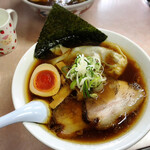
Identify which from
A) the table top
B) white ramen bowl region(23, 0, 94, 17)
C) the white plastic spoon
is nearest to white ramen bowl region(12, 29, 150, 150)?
the white plastic spoon

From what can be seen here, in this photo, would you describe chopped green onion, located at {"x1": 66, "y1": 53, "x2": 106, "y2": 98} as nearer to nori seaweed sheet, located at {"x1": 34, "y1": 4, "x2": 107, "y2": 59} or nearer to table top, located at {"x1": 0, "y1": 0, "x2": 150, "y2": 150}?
nori seaweed sheet, located at {"x1": 34, "y1": 4, "x2": 107, "y2": 59}

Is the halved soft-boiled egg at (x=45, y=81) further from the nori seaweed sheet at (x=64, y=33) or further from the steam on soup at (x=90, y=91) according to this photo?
the nori seaweed sheet at (x=64, y=33)

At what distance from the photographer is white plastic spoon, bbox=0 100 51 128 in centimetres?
97

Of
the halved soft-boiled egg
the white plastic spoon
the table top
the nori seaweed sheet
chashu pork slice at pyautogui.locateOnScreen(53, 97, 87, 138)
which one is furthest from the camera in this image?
the table top

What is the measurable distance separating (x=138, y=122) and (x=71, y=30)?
759 millimetres

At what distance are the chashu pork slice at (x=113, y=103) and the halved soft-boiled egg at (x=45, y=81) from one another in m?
0.24

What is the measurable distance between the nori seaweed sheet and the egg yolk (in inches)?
6.1

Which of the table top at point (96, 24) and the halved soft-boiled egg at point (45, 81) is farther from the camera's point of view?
the table top at point (96, 24)

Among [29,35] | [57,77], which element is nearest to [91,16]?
[29,35]

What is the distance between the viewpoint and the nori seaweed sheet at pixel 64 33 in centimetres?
136

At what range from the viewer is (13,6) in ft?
6.65

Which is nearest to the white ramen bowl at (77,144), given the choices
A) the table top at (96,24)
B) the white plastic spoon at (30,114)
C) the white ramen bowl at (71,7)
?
the white plastic spoon at (30,114)

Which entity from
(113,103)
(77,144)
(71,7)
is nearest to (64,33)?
(71,7)

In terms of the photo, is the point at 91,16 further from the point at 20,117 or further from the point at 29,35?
the point at 20,117
